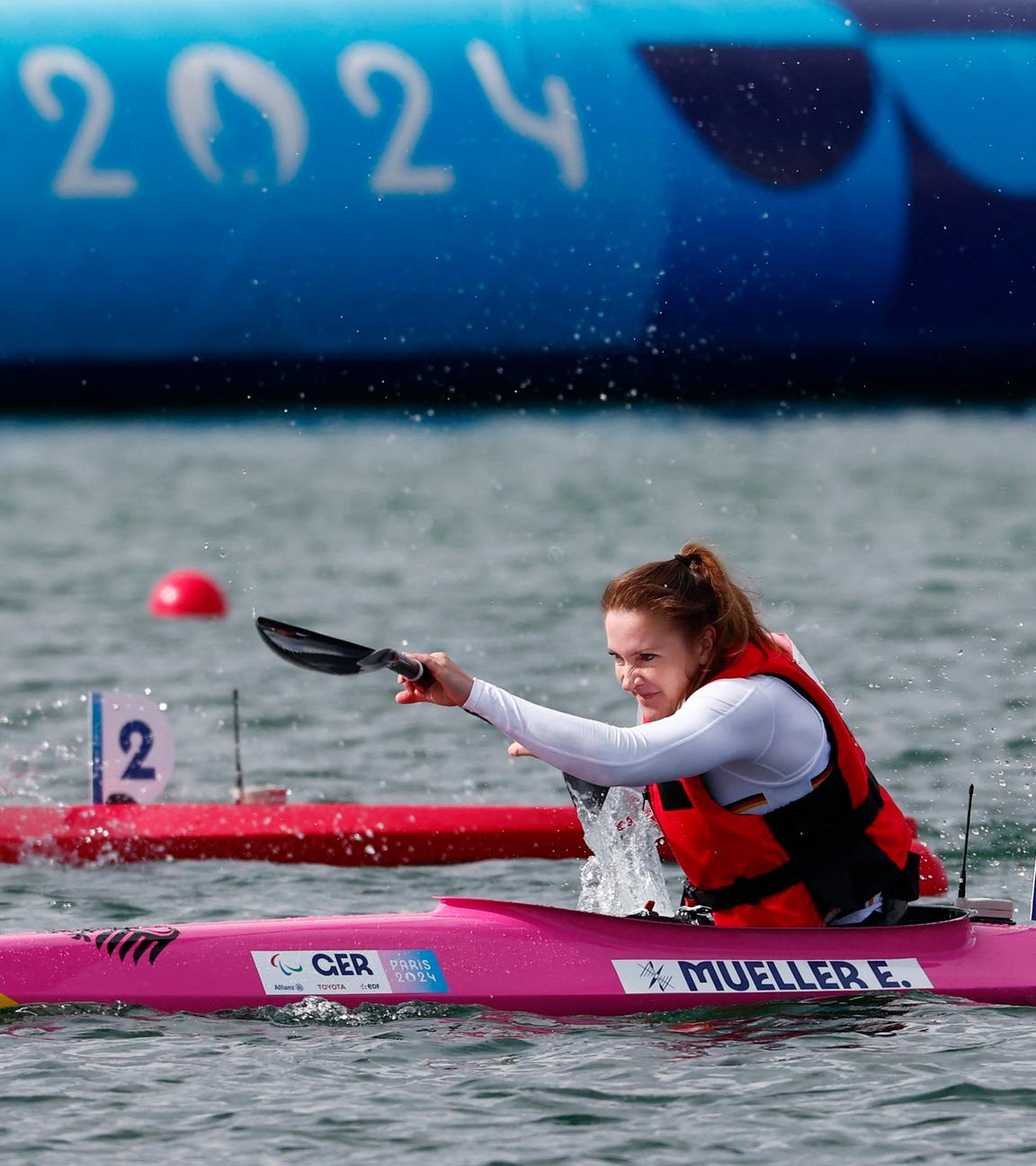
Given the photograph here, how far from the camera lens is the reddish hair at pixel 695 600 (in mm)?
4594

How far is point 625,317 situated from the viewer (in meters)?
13.3

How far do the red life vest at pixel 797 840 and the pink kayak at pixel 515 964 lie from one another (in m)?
0.08

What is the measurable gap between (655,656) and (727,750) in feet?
0.89

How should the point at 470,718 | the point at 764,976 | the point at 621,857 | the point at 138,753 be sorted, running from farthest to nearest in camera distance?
the point at 470,718
the point at 138,753
the point at 621,857
the point at 764,976

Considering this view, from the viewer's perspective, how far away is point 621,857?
17.5ft

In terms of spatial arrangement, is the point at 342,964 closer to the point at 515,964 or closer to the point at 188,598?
the point at 515,964

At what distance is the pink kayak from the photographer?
16.0 feet

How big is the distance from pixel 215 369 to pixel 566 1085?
952cm

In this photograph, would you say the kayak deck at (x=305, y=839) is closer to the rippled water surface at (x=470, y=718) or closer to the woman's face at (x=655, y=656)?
the rippled water surface at (x=470, y=718)

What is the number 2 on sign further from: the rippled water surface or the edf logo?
the edf logo

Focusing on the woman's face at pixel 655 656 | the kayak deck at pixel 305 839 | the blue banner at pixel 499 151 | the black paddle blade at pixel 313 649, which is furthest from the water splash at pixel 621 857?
the blue banner at pixel 499 151

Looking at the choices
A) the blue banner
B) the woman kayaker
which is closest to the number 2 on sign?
the woman kayaker

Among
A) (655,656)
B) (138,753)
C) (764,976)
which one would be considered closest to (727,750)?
(655,656)

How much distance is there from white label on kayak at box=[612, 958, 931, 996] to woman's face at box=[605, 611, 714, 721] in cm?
61
